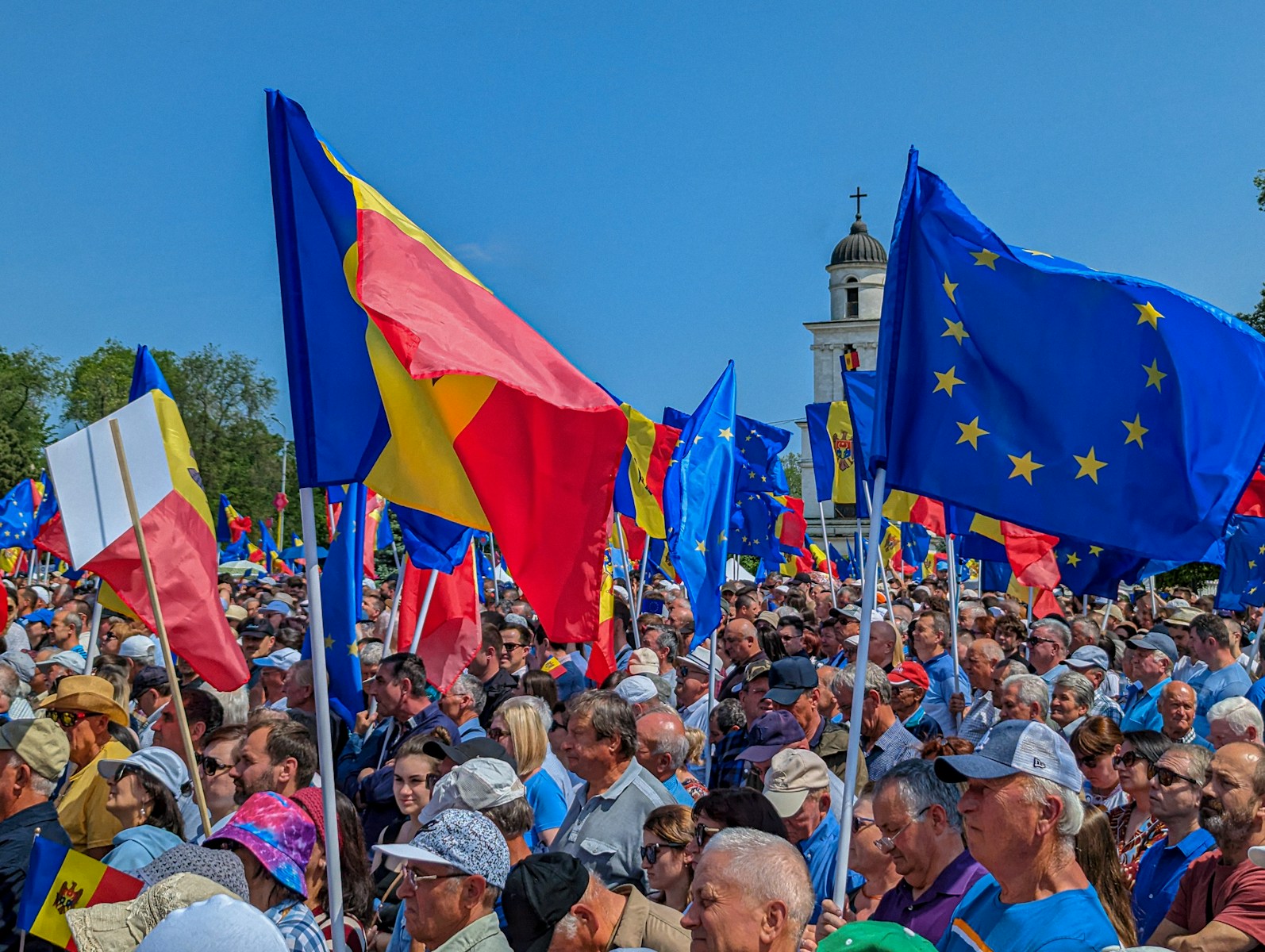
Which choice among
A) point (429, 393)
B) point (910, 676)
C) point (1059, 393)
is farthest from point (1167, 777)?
point (910, 676)

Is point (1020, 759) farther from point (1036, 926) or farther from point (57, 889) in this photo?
point (57, 889)

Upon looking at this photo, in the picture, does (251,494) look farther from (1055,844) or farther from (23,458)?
(1055,844)

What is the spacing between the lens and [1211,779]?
526cm

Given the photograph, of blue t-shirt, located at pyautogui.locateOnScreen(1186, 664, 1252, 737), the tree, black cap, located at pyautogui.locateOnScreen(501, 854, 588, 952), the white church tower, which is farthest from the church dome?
black cap, located at pyautogui.locateOnScreen(501, 854, 588, 952)

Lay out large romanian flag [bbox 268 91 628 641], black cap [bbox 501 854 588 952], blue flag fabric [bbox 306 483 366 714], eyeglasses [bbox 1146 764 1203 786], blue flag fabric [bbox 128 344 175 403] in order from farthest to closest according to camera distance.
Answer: blue flag fabric [bbox 128 344 175 403] < blue flag fabric [bbox 306 483 366 714] < eyeglasses [bbox 1146 764 1203 786] < large romanian flag [bbox 268 91 628 641] < black cap [bbox 501 854 588 952]

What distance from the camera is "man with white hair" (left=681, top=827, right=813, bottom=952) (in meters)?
3.77

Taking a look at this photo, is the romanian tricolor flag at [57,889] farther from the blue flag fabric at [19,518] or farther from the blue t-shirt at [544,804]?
the blue flag fabric at [19,518]

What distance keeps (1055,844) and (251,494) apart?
78.6 m

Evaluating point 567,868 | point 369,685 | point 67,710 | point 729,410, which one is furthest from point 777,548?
point 567,868

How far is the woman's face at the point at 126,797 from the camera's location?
19.0 ft

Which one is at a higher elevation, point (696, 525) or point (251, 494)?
point (251, 494)

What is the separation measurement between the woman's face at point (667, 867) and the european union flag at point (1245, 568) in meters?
12.3

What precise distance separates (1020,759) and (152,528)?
5527 millimetres

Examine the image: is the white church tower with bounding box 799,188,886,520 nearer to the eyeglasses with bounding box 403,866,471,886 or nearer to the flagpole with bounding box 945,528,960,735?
the flagpole with bounding box 945,528,960,735
